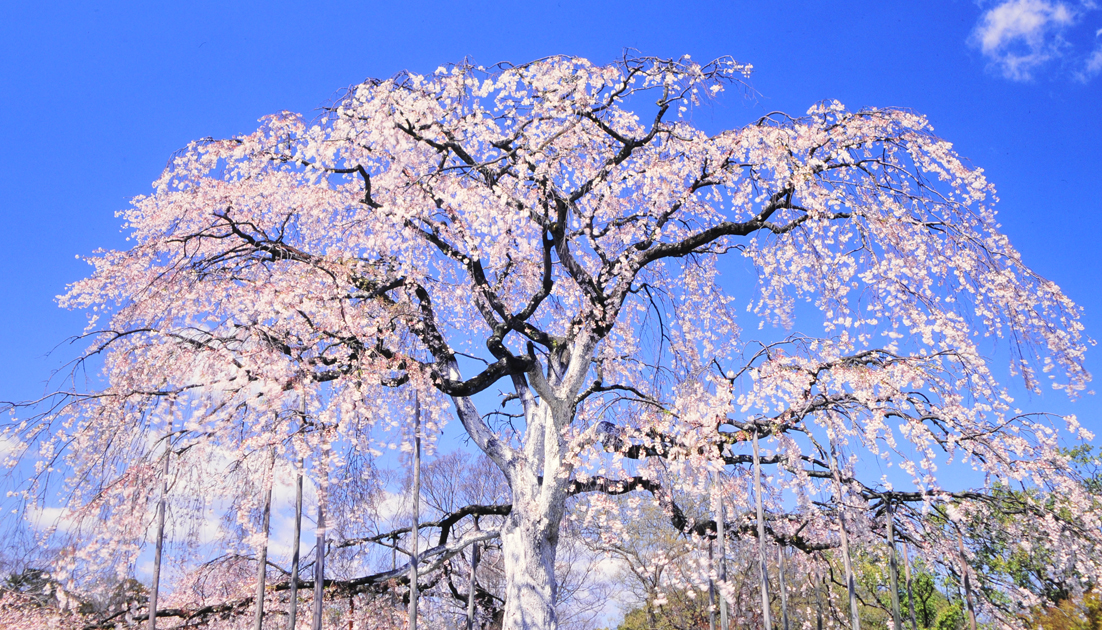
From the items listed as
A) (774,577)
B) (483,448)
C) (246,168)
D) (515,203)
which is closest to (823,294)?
(515,203)

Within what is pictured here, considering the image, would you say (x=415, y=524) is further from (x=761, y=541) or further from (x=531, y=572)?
(x=761, y=541)

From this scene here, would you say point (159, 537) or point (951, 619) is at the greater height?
point (159, 537)

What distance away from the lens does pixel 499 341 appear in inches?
409

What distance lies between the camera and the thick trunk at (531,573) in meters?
9.57

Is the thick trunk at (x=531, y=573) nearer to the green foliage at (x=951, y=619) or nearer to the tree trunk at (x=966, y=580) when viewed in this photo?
the tree trunk at (x=966, y=580)

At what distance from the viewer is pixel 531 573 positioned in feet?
32.0

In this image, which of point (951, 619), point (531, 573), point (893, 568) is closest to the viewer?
point (531, 573)

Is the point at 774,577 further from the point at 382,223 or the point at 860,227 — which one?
the point at 382,223

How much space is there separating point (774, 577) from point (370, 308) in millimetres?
17158

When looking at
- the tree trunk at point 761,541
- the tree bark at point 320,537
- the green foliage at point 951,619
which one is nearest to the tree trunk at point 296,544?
the tree bark at point 320,537

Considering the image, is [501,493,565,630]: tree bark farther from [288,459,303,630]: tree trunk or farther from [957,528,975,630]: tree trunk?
[957,528,975,630]: tree trunk

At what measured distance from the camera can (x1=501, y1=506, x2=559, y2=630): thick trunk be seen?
957 centimetres

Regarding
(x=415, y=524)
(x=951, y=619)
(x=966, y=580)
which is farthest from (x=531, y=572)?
(x=951, y=619)

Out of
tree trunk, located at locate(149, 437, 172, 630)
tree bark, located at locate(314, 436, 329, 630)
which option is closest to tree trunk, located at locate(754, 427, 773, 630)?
tree bark, located at locate(314, 436, 329, 630)
